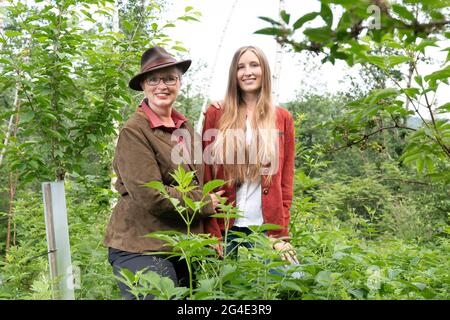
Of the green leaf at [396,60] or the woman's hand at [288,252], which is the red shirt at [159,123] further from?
the green leaf at [396,60]

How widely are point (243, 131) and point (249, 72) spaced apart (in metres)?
0.34

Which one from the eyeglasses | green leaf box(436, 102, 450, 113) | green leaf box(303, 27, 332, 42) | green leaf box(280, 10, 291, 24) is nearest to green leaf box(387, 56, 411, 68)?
green leaf box(436, 102, 450, 113)

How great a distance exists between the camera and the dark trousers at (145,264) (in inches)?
102

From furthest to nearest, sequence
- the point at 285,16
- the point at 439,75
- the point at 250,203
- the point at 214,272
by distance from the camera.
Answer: the point at 250,203 < the point at 214,272 < the point at 439,75 < the point at 285,16

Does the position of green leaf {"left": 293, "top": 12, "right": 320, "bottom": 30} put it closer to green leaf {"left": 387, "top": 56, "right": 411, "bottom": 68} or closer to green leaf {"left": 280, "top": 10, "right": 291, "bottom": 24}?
green leaf {"left": 280, "top": 10, "right": 291, "bottom": 24}

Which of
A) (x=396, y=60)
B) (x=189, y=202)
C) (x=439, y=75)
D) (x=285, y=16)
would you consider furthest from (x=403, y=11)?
(x=189, y=202)

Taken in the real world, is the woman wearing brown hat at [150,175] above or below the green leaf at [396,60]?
below

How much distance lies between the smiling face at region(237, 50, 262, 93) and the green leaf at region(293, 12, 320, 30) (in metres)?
1.97

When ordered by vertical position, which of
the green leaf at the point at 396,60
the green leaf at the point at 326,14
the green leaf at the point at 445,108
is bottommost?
the green leaf at the point at 445,108

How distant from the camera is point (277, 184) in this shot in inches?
121

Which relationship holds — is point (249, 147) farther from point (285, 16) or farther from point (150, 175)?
point (285, 16)

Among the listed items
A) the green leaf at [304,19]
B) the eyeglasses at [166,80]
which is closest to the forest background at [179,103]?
the green leaf at [304,19]
